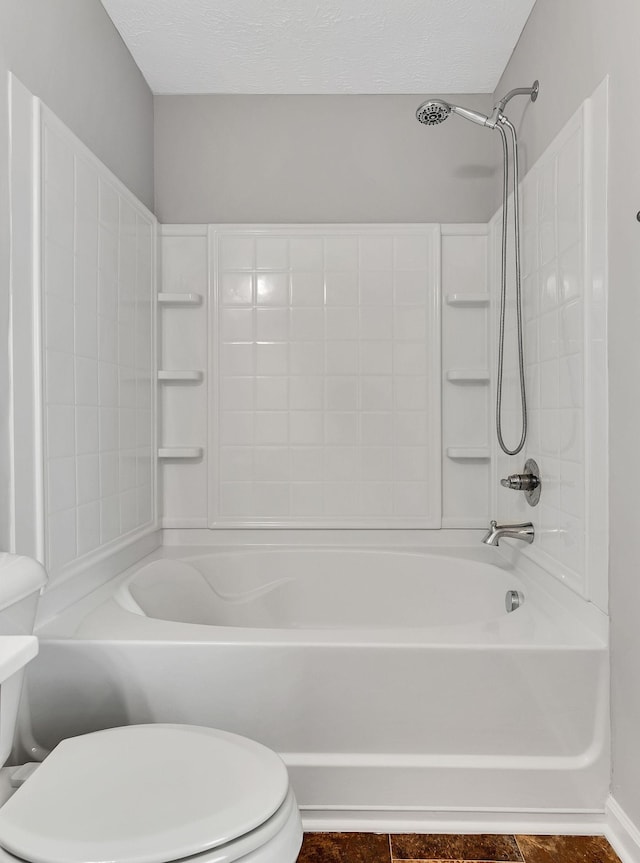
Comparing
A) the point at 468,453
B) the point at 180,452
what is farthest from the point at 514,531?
the point at 180,452

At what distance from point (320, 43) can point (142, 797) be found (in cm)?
234

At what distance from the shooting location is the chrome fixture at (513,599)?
1957 mm

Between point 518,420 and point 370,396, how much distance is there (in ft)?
2.06

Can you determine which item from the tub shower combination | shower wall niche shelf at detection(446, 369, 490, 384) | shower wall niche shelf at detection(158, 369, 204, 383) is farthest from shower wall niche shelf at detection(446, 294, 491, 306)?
the tub shower combination

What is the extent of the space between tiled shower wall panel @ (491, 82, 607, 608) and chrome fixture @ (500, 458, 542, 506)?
35 millimetres

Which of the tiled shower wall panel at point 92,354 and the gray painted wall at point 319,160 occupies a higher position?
the gray painted wall at point 319,160

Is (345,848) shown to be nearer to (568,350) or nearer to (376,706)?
(376,706)

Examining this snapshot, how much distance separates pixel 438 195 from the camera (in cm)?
258

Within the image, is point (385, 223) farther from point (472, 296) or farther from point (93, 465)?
point (93, 465)

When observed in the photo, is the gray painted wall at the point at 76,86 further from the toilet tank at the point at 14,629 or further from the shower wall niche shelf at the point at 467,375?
the shower wall niche shelf at the point at 467,375

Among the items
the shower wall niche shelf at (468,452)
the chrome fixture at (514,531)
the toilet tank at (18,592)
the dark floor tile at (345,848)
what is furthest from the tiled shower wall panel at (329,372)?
the toilet tank at (18,592)

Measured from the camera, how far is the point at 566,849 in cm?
145

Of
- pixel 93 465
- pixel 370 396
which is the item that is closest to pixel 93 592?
pixel 93 465

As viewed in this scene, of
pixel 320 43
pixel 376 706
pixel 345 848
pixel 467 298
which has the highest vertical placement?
pixel 320 43
